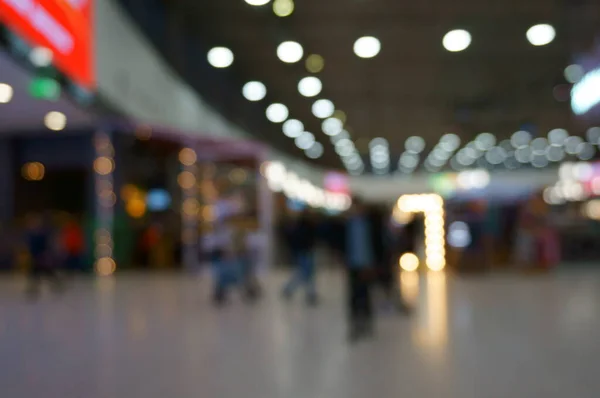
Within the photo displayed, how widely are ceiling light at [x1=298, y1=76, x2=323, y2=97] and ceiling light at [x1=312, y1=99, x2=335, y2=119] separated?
683 mm

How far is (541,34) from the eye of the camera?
933 cm

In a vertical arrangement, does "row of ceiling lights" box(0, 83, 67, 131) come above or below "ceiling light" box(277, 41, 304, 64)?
below

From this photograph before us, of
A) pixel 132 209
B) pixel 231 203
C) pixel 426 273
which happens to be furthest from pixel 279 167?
pixel 231 203

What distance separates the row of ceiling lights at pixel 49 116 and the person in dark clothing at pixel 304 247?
5.08 metres

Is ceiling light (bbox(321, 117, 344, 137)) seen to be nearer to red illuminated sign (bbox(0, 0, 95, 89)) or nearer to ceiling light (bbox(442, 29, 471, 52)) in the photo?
ceiling light (bbox(442, 29, 471, 52))

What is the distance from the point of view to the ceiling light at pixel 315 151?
67.2 ft

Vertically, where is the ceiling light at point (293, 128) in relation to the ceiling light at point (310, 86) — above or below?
below

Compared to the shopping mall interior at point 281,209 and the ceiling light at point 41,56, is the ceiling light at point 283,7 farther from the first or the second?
the ceiling light at point 41,56

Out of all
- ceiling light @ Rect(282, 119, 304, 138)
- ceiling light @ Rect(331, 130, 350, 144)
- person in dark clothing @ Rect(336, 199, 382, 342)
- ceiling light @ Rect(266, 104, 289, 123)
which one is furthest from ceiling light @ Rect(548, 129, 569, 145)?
person in dark clothing @ Rect(336, 199, 382, 342)

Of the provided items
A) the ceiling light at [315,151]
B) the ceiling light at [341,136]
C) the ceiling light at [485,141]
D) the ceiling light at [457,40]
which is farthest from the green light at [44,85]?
the ceiling light at [485,141]

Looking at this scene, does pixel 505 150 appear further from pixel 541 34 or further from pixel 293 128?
pixel 541 34

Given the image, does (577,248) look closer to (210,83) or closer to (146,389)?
(210,83)

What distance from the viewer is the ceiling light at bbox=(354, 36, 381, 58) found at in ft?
31.4

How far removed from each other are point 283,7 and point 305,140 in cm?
1087
